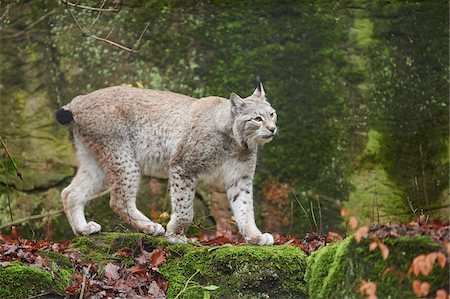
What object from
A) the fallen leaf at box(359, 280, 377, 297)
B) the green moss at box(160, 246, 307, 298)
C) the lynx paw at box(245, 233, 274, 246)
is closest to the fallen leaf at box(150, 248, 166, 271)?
the green moss at box(160, 246, 307, 298)

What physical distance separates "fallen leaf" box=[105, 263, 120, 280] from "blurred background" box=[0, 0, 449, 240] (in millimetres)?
3080

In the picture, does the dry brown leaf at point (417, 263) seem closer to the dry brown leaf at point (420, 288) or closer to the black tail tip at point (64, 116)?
the dry brown leaf at point (420, 288)

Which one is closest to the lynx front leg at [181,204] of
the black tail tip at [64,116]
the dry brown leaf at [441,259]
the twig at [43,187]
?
the black tail tip at [64,116]

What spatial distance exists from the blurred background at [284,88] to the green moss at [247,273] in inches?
129

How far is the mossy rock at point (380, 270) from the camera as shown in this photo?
4484 millimetres

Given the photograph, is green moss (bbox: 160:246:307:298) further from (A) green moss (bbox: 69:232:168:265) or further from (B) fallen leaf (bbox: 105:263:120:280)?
(A) green moss (bbox: 69:232:168:265)

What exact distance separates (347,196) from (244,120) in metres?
2.91

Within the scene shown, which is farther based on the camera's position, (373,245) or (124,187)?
(124,187)

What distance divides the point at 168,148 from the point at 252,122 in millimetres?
921

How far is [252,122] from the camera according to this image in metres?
7.41

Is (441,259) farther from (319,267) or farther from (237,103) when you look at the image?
(237,103)

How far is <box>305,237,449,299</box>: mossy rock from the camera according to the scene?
4.48m

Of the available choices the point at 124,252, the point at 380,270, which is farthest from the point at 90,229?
the point at 380,270

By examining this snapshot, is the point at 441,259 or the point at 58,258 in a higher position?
the point at 441,259
